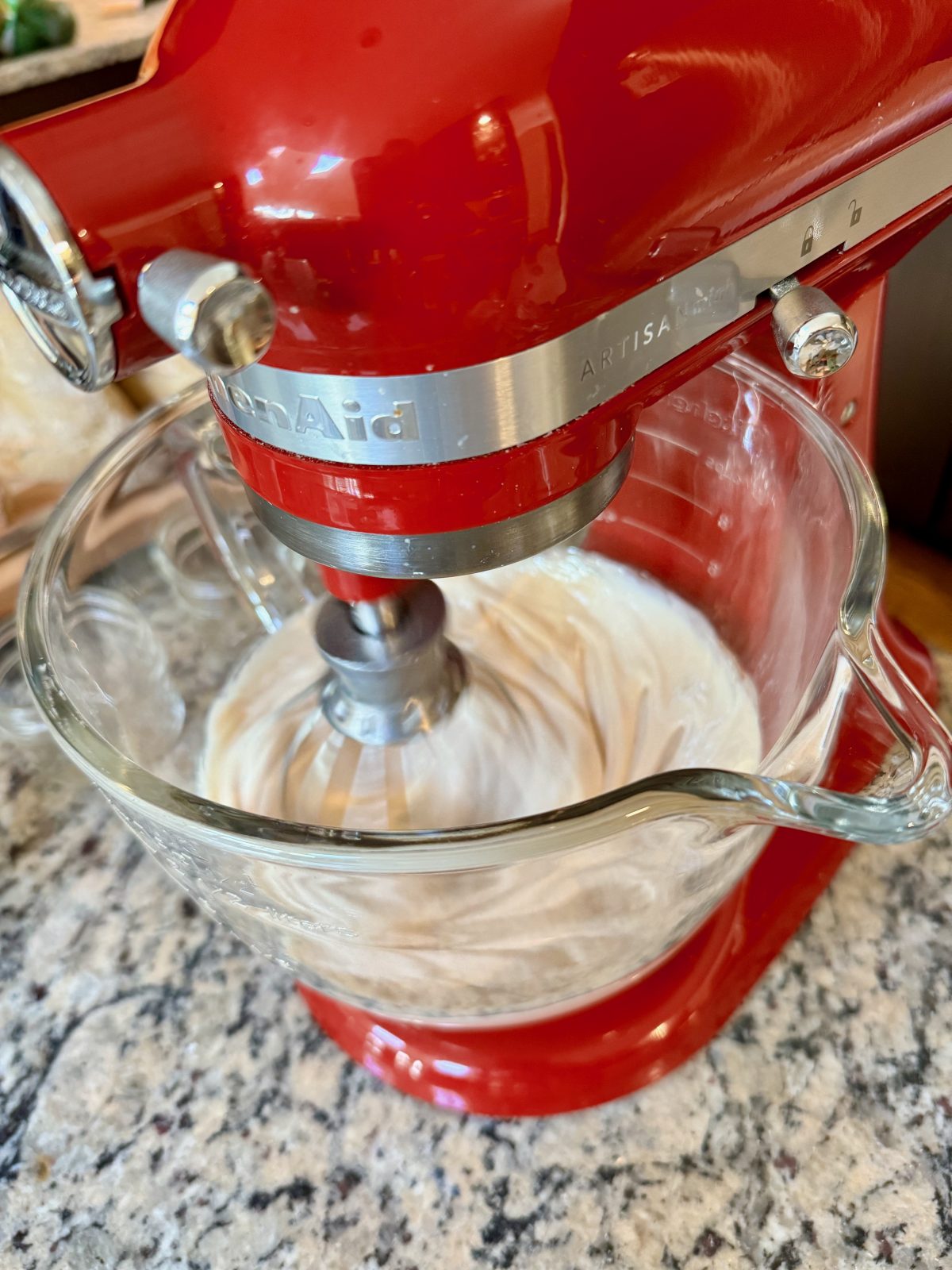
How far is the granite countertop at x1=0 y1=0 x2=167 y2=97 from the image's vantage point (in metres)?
0.86

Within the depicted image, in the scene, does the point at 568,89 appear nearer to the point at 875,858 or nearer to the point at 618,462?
the point at 618,462

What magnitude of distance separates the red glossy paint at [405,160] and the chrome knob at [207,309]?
0.02 metres

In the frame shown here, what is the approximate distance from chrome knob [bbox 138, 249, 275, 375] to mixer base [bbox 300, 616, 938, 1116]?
339 mm

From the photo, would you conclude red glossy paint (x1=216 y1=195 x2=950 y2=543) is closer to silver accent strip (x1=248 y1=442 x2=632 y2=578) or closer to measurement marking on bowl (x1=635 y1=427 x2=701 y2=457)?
silver accent strip (x1=248 y1=442 x2=632 y2=578)

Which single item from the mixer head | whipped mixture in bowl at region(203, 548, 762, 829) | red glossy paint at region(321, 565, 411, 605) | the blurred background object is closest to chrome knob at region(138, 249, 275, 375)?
the mixer head

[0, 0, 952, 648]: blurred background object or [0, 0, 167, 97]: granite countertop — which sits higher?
[0, 0, 167, 97]: granite countertop

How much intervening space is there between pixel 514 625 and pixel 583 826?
0.31 metres

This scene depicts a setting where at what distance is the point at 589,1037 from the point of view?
17.8 inches

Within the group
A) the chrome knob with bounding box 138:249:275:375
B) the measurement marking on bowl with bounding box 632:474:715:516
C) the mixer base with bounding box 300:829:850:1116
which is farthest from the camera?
the measurement marking on bowl with bounding box 632:474:715:516

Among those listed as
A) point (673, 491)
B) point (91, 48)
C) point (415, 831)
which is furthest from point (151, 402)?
point (415, 831)

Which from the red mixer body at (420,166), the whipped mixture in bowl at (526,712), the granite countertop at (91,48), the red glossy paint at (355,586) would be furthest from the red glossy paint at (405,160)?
the granite countertop at (91,48)

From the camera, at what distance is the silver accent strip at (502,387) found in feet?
0.82

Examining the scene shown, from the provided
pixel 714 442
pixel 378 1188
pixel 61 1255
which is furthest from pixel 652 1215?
pixel 714 442

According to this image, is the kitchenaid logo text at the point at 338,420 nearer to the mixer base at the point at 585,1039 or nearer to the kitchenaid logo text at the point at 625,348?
the kitchenaid logo text at the point at 625,348
